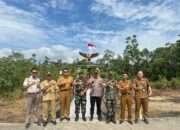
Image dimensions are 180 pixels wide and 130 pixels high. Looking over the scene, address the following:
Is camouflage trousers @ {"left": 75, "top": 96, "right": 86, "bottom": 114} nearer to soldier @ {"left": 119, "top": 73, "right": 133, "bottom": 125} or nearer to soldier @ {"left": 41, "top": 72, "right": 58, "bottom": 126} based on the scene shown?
soldier @ {"left": 41, "top": 72, "right": 58, "bottom": 126}

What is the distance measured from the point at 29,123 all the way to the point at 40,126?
1.37ft

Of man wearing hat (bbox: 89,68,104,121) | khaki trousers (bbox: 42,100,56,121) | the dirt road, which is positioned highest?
man wearing hat (bbox: 89,68,104,121)

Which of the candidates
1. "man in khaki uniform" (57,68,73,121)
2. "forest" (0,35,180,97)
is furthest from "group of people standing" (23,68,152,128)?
"forest" (0,35,180,97)

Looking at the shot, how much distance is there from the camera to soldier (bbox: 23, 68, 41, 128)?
448 inches

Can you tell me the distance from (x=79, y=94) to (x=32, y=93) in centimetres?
132

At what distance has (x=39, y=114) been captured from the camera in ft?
38.9

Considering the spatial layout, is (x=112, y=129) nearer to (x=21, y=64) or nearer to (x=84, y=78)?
(x=84, y=78)

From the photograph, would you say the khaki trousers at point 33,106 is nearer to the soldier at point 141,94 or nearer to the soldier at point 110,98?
the soldier at point 110,98

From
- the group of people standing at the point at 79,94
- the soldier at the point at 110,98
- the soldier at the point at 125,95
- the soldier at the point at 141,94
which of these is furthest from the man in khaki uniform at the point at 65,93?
the soldier at the point at 141,94

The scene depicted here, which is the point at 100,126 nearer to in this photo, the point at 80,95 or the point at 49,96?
the point at 80,95

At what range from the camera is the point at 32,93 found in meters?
11.5

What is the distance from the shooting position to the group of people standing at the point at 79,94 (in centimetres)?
1150

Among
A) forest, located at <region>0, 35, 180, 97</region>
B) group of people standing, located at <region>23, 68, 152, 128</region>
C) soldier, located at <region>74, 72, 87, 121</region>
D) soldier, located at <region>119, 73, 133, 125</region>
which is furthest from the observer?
forest, located at <region>0, 35, 180, 97</region>

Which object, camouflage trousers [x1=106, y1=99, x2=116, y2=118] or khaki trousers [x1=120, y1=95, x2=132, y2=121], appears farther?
khaki trousers [x1=120, y1=95, x2=132, y2=121]
